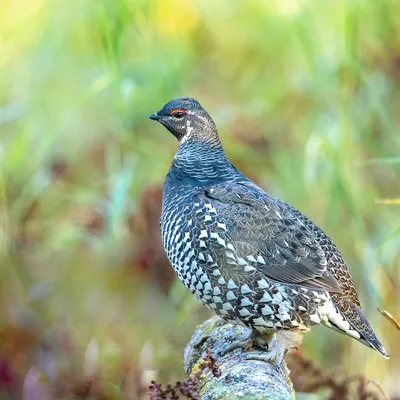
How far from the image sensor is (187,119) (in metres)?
5.93

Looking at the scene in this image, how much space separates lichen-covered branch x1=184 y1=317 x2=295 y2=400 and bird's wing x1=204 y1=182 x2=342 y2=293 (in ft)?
1.67

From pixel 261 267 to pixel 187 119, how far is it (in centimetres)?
147

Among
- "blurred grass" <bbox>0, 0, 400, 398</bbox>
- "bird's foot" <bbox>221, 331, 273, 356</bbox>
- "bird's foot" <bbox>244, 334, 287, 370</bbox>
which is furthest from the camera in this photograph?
"blurred grass" <bbox>0, 0, 400, 398</bbox>

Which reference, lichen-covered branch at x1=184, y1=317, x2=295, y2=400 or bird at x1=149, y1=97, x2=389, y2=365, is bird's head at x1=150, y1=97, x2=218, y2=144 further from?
lichen-covered branch at x1=184, y1=317, x2=295, y2=400

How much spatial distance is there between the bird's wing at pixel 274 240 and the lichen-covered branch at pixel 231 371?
51cm

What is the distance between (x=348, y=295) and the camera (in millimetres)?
5113

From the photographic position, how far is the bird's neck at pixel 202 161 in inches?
220

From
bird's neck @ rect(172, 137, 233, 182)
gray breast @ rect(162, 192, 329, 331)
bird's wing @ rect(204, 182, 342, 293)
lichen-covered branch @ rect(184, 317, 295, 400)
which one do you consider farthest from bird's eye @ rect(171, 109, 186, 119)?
lichen-covered branch @ rect(184, 317, 295, 400)

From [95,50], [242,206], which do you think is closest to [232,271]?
[242,206]

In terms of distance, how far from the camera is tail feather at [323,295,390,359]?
5.00 meters

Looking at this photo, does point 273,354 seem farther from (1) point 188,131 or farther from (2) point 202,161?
(1) point 188,131

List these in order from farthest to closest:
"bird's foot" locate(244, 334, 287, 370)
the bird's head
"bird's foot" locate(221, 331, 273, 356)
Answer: the bird's head < "bird's foot" locate(221, 331, 273, 356) < "bird's foot" locate(244, 334, 287, 370)

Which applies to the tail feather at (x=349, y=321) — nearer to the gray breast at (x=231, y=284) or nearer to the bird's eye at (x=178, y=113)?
the gray breast at (x=231, y=284)

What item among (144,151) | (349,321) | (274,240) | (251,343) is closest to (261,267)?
(274,240)
